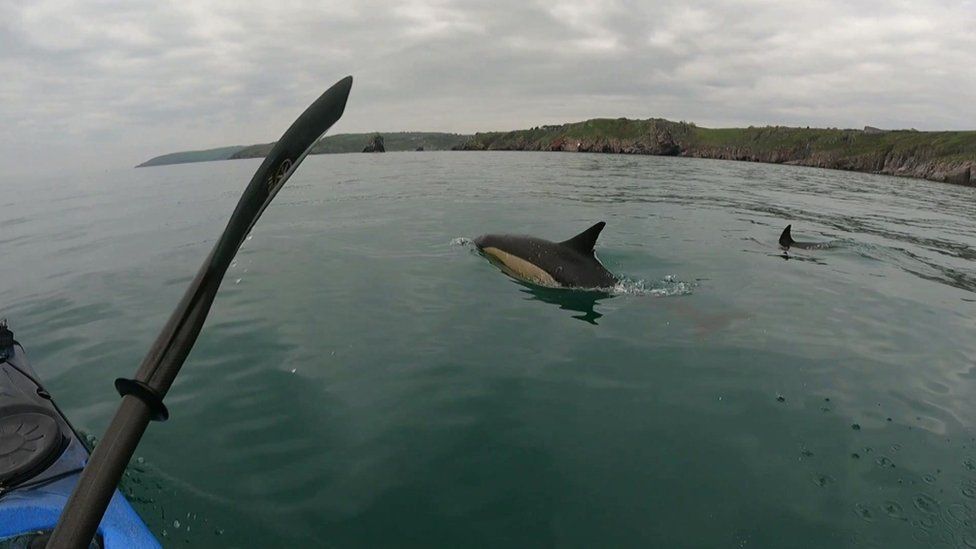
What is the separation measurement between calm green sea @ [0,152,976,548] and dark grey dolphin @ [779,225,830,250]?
2.42ft

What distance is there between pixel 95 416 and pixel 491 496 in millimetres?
6336

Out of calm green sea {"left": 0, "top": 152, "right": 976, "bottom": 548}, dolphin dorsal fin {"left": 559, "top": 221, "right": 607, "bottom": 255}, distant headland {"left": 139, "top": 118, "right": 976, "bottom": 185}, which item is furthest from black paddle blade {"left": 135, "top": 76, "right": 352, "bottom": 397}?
distant headland {"left": 139, "top": 118, "right": 976, "bottom": 185}

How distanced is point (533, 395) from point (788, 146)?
421ft

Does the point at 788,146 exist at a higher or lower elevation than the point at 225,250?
lower

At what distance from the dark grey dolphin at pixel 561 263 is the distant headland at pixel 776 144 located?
3626 centimetres

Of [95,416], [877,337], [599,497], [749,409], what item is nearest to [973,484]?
[749,409]

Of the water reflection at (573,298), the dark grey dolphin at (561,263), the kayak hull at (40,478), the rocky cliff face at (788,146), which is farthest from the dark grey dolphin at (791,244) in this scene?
the rocky cliff face at (788,146)

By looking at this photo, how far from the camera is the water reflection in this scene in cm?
1241

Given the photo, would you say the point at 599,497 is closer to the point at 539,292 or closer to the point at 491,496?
the point at 491,496

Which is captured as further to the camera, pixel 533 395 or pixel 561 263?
pixel 561 263

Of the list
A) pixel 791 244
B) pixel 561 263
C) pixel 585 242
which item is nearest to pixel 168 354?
pixel 561 263

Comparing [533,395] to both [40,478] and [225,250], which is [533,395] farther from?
[225,250]

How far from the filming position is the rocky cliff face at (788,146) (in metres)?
83.2

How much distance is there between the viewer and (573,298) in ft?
44.2
